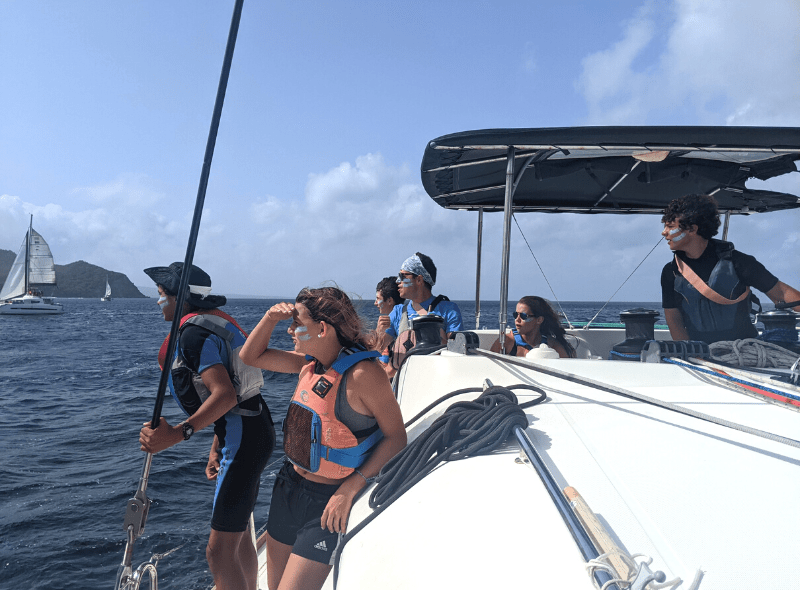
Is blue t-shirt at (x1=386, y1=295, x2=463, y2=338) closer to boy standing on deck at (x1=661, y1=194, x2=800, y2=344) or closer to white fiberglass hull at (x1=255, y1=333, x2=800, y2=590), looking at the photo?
boy standing on deck at (x1=661, y1=194, x2=800, y2=344)

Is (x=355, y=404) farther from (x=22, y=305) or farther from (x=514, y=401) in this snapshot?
(x=22, y=305)

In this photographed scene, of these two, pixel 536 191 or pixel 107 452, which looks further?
pixel 107 452

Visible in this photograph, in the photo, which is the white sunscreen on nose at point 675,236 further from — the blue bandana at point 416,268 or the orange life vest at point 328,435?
the orange life vest at point 328,435

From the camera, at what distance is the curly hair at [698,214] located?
306 centimetres

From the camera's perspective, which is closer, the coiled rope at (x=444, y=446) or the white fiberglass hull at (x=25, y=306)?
the coiled rope at (x=444, y=446)

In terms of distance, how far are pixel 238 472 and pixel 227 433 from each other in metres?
0.20

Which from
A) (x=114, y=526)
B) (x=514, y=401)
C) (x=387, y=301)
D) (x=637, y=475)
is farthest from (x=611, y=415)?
(x=114, y=526)

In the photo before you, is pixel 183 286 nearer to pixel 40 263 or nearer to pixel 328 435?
pixel 328 435

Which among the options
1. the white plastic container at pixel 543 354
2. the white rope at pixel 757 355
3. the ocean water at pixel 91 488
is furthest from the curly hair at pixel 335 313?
the white rope at pixel 757 355

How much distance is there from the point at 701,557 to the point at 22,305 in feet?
233

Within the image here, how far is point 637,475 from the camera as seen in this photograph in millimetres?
1366

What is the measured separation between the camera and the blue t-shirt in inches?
169

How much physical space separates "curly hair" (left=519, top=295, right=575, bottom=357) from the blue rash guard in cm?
202

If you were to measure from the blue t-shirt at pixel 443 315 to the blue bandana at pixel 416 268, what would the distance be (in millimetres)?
213
